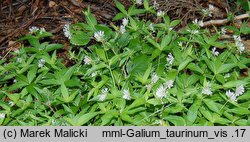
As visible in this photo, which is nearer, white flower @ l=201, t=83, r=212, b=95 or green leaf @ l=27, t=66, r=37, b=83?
white flower @ l=201, t=83, r=212, b=95

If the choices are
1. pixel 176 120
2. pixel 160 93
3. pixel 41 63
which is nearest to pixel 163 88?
pixel 160 93

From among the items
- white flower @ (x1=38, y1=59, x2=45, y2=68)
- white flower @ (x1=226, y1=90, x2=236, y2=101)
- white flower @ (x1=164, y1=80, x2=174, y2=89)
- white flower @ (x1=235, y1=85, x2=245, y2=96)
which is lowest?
white flower @ (x1=226, y1=90, x2=236, y2=101)

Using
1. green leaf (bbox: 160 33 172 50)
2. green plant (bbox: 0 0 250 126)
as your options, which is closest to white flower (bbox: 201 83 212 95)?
green plant (bbox: 0 0 250 126)

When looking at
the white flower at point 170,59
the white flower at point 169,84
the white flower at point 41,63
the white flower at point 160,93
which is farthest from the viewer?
the white flower at point 41,63

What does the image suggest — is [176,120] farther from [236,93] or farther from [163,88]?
[236,93]

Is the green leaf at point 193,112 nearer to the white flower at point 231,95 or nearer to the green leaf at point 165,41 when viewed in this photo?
the white flower at point 231,95

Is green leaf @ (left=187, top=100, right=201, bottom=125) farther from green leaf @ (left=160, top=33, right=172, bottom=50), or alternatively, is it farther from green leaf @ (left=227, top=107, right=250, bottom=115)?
green leaf @ (left=160, top=33, right=172, bottom=50)

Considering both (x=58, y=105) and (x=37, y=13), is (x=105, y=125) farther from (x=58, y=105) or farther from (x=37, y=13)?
(x=37, y=13)

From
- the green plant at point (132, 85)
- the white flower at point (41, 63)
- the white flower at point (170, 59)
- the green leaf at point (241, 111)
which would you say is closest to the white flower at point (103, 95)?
the green plant at point (132, 85)

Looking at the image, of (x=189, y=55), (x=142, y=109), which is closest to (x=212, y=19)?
(x=189, y=55)

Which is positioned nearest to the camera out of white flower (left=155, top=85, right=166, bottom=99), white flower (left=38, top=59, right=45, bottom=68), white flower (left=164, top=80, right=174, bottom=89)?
white flower (left=155, top=85, right=166, bottom=99)

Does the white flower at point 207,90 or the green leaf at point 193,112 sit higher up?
the white flower at point 207,90

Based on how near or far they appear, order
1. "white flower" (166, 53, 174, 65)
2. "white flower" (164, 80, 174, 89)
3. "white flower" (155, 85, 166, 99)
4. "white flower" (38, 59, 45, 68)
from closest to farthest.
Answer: "white flower" (155, 85, 166, 99) → "white flower" (164, 80, 174, 89) → "white flower" (166, 53, 174, 65) → "white flower" (38, 59, 45, 68)

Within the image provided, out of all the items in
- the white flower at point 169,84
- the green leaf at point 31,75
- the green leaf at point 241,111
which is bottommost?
the green leaf at point 241,111
